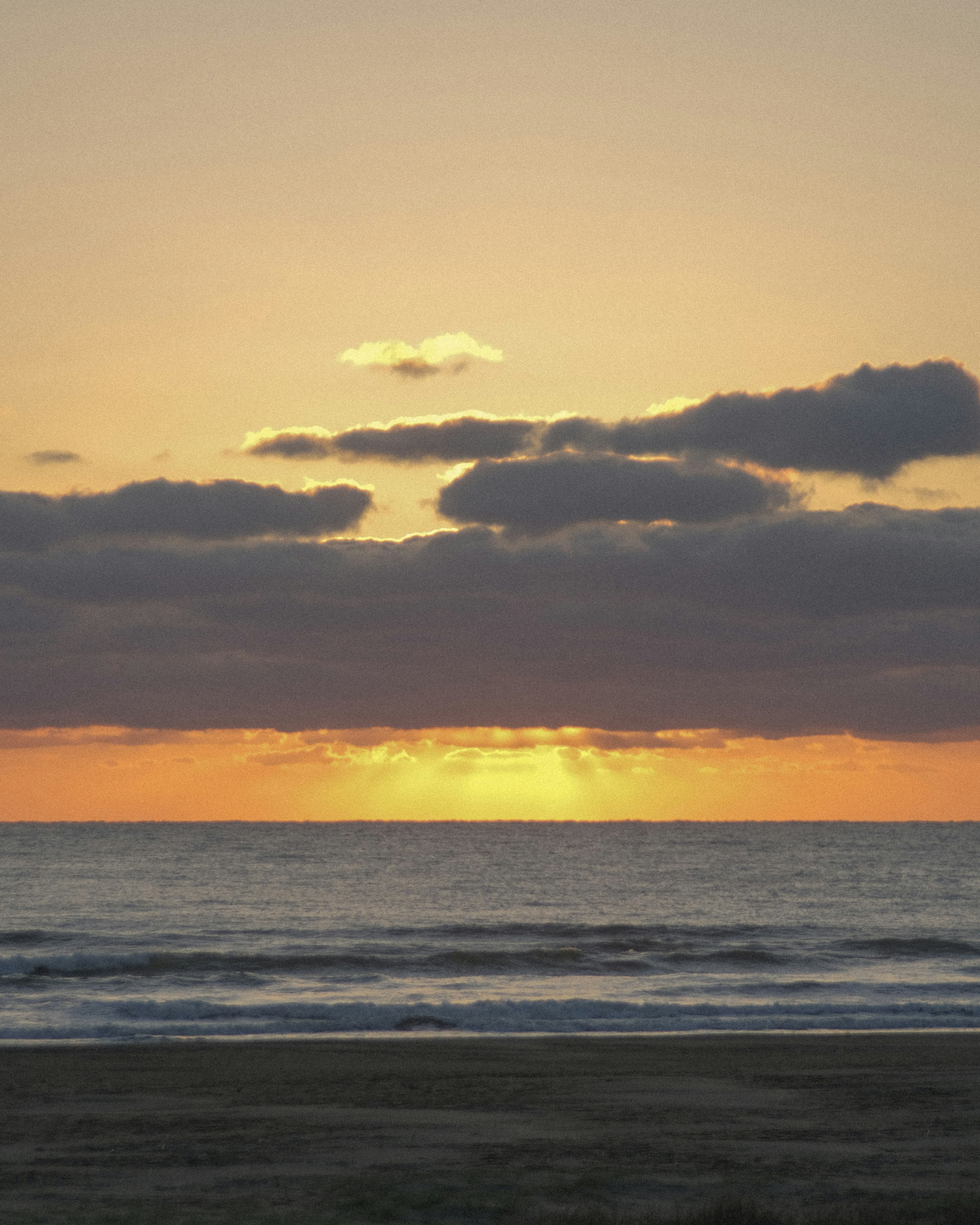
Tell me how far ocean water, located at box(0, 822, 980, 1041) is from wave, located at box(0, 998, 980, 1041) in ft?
0.29

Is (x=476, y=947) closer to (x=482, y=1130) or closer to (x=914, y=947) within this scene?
(x=914, y=947)

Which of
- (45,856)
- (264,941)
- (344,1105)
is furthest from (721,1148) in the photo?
(45,856)

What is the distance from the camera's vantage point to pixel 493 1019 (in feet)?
98.7

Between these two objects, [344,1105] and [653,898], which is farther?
[653,898]

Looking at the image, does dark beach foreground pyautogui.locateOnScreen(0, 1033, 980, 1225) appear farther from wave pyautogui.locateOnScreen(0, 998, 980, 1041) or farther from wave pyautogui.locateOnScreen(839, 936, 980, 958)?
wave pyautogui.locateOnScreen(839, 936, 980, 958)

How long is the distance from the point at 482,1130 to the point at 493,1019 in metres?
12.9

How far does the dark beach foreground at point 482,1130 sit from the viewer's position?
43.8ft

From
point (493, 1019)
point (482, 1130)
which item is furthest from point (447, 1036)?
point (482, 1130)

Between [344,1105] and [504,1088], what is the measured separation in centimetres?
317

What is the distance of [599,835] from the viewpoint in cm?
18588

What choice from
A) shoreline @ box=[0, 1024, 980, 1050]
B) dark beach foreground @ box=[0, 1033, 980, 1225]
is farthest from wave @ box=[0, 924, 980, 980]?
dark beach foreground @ box=[0, 1033, 980, 1225]

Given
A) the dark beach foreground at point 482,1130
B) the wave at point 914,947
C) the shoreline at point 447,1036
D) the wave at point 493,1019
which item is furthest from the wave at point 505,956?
the dark beach foreground at point 482,1130

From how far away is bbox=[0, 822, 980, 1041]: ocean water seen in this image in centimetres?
3036

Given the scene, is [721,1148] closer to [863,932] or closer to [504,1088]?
[504,1088]
